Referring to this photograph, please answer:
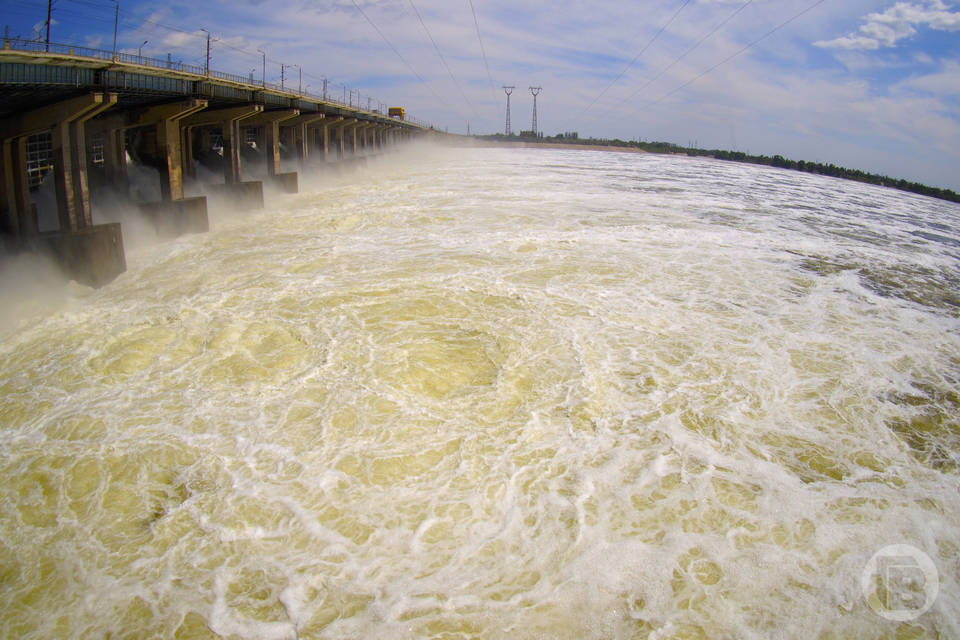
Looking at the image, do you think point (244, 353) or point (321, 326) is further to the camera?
point (321, 326)

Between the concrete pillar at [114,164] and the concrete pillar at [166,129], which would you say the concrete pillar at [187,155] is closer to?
the concrete pillar at [166,129]

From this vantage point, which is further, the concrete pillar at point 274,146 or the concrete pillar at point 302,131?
the concrete pillar at point 302,131

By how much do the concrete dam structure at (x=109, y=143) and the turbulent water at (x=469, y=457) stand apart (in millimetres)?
3030

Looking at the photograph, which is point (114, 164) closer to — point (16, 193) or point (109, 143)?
point (109, 143)

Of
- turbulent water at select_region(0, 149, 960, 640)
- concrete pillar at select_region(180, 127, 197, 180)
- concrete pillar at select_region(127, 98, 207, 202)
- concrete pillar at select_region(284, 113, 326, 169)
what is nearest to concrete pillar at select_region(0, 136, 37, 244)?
turbulent water at select_region(0, 149, 960, 640)

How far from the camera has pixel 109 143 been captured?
57.8 ft

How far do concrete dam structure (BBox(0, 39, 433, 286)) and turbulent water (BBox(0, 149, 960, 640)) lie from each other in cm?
303

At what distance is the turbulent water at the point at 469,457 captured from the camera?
4031mm

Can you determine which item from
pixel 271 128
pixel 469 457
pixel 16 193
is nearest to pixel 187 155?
pixel 271 128

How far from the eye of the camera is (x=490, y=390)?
687cm

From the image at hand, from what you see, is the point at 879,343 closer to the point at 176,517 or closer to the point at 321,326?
the point at 321,326

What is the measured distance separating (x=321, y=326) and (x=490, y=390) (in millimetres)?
3450

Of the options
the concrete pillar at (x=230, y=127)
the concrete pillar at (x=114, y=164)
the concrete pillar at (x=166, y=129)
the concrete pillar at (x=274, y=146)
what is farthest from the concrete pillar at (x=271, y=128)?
the concrete pillar at (x=114, y=164)

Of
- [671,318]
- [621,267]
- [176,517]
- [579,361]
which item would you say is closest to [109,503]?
[176,517]
